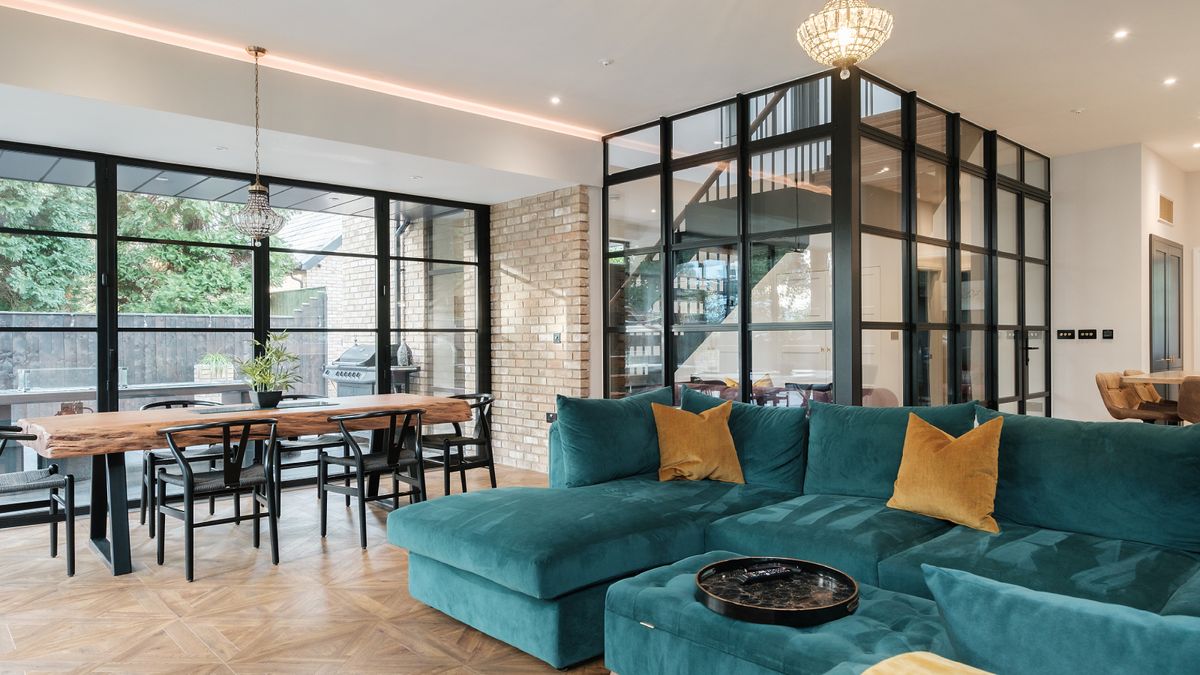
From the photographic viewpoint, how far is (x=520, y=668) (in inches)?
105

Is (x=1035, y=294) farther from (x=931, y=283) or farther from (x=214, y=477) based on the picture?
(x=214, y=477)

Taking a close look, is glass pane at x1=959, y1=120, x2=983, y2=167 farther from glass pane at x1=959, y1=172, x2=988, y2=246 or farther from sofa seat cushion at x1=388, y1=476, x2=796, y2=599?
sofa seat cushion at x1=388, y1=476, x2=796, y2=599

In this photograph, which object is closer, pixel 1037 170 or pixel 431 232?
pixel 431 232

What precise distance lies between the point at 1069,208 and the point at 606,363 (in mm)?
4832

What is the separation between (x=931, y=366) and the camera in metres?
5.66

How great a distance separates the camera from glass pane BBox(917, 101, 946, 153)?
218 inches

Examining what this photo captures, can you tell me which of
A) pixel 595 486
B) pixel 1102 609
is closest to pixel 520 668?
pixel 595 486

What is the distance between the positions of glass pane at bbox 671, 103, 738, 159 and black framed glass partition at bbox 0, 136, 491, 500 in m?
2.30

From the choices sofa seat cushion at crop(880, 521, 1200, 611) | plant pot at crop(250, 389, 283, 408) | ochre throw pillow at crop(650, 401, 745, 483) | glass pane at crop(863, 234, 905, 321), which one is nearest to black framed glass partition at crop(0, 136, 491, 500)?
plant pot at crop(250, 389, 283, 408)

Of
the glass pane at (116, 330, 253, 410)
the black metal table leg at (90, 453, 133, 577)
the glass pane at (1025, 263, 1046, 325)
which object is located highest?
the glass pane at (1025, 263, 1046, 325)

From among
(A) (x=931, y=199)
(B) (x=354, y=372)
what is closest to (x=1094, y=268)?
(A) (x=931, y=199)

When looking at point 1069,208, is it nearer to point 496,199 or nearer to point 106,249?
point 496,199

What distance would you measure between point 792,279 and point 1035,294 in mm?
3495

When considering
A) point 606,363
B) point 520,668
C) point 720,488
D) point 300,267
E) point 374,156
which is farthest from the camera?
point 606,363
